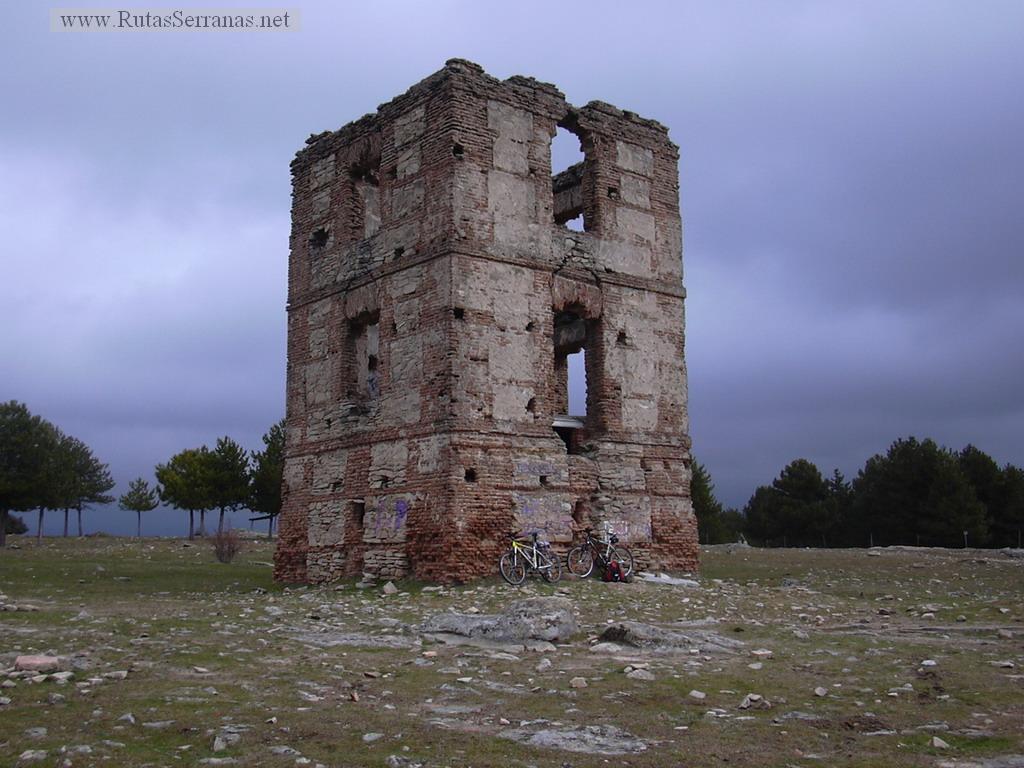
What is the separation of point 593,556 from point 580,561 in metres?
0.36

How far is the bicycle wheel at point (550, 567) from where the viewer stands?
16094 mm

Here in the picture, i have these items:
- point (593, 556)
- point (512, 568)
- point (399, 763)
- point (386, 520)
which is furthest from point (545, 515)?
point (399, 763)

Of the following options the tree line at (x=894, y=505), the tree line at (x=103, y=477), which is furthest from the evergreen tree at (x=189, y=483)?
the tree line at (x=894, y=505)

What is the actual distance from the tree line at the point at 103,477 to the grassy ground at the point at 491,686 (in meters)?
21.6

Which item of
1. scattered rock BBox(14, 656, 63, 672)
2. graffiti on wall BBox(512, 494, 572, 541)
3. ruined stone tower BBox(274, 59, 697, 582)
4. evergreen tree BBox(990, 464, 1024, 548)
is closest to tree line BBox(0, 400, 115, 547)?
ruined stone tower BBox(274, 59, 697, 582)

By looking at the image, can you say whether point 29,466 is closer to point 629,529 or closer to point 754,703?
point 629,529

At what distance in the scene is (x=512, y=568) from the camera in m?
15.9

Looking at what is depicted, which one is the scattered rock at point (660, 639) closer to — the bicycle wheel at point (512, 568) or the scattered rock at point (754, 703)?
the scattered rock at point (754, 703)

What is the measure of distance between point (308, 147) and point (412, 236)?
4.95 m

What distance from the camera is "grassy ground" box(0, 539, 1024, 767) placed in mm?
5301

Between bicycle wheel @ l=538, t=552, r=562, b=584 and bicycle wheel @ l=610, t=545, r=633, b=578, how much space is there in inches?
46.6

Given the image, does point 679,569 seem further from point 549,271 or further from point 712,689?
point 712,689

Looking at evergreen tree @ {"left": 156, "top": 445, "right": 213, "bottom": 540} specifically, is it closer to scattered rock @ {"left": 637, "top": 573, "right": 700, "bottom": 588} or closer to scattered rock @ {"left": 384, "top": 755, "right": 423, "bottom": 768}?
scattered rock @ {"left": 637, "top": 573, "right": 700, "bottom": 588}

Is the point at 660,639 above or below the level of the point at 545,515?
→ below
